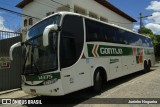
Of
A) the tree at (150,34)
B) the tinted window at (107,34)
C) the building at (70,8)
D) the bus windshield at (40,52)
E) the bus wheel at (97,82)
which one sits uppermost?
the building at (70,8)

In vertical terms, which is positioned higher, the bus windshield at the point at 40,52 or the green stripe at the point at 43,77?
the bus windshield at the point at 40,52

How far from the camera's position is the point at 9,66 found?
11820 millimetres

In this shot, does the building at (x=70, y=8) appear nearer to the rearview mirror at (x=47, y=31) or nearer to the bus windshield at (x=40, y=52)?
the bus windshield at (x=40, y=52)

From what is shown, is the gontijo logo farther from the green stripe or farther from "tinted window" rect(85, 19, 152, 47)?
the green stripe

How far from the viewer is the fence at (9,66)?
11414 millimetres

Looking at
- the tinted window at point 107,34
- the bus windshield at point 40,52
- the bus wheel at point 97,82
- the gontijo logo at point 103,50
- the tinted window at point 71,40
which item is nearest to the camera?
the bus windshield at point 40,52

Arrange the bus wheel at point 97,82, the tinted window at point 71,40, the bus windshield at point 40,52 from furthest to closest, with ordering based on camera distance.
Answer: the bus wheel at point 97,82
the tinted window at point 71,40
the bus windshield at point 40,52

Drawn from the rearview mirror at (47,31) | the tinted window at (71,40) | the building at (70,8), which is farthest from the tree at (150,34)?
the rearview mirror at (47,31)

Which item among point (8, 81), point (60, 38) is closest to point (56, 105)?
point (60, 38)

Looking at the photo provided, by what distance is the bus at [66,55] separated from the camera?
298 inches

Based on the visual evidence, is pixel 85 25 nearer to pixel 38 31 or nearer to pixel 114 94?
pixel 38 31

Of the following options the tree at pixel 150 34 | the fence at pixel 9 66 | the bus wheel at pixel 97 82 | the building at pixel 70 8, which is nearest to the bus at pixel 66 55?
the bus wheel at pixel 97 82

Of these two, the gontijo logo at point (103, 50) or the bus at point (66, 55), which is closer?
the bus at point (66, 55)

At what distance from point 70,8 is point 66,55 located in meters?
14.6
